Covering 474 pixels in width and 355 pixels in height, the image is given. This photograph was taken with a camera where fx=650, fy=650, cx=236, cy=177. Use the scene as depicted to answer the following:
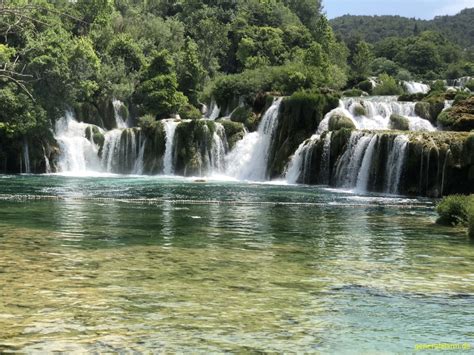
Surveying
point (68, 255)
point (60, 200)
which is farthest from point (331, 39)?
point (68, 255)

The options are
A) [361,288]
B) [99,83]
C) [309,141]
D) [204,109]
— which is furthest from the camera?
[204,109]

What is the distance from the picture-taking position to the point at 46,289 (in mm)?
10883

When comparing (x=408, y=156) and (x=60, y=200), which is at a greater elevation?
(x=408, y=156)

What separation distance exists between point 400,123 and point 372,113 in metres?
3.46

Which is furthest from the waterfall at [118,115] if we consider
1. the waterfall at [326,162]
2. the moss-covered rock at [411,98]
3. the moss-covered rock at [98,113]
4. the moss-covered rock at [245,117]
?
the waterfall at [326,162]

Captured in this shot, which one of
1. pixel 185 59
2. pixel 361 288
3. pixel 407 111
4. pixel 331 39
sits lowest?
pixel 361 288

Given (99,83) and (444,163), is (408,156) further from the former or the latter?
(99,83)

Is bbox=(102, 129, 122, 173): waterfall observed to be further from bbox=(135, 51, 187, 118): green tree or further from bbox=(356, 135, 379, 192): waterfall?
bbox=(356, 135, 379, 192): waterfall

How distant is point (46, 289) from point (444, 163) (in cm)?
2702

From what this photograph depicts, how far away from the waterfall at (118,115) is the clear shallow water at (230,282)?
41.5 meters

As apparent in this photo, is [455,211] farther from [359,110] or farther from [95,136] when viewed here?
[95,136]

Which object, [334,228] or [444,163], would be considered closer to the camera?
[334,228]

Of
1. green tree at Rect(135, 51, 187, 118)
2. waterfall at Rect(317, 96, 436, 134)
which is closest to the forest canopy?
green tree at Rect(135, 51, 187, 118)

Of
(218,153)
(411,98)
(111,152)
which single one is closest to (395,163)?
(411,98)
